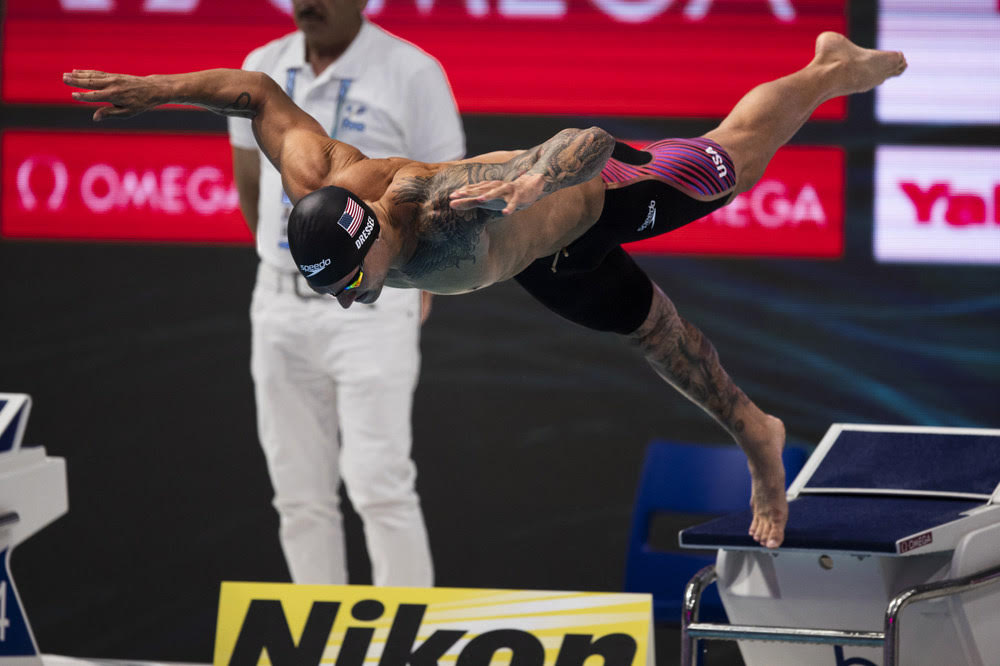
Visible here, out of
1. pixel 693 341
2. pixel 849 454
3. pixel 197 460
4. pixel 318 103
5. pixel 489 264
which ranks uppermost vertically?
pixel 318 103

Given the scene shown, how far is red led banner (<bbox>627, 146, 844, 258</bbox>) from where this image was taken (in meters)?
5.16

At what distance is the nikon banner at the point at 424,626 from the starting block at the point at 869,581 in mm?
256

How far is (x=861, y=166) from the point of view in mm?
5160

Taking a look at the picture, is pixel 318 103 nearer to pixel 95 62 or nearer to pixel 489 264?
pixel 95 62

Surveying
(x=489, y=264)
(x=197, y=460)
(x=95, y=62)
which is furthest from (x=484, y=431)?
(x=489, y=264)

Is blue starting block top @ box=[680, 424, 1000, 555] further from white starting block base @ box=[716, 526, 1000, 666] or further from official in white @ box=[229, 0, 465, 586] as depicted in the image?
official in white @ box=[229, 0, 465, 586]

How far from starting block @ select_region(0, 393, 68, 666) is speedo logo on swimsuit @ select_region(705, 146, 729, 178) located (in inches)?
89.4

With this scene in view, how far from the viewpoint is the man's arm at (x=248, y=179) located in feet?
15.2

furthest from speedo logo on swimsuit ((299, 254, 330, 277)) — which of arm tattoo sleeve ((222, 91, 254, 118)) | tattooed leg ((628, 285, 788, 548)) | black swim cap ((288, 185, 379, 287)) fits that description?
tattooed leg ((628, 285, 788, 548))

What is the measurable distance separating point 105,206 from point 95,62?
2.10 feet

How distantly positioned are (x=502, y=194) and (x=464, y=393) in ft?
9.95

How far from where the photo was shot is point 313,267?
8.07 ft

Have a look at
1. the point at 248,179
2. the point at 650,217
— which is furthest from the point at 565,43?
the point at 650,217

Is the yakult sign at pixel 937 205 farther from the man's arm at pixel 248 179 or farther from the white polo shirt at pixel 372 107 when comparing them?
the man's arm at pixel 248 179
